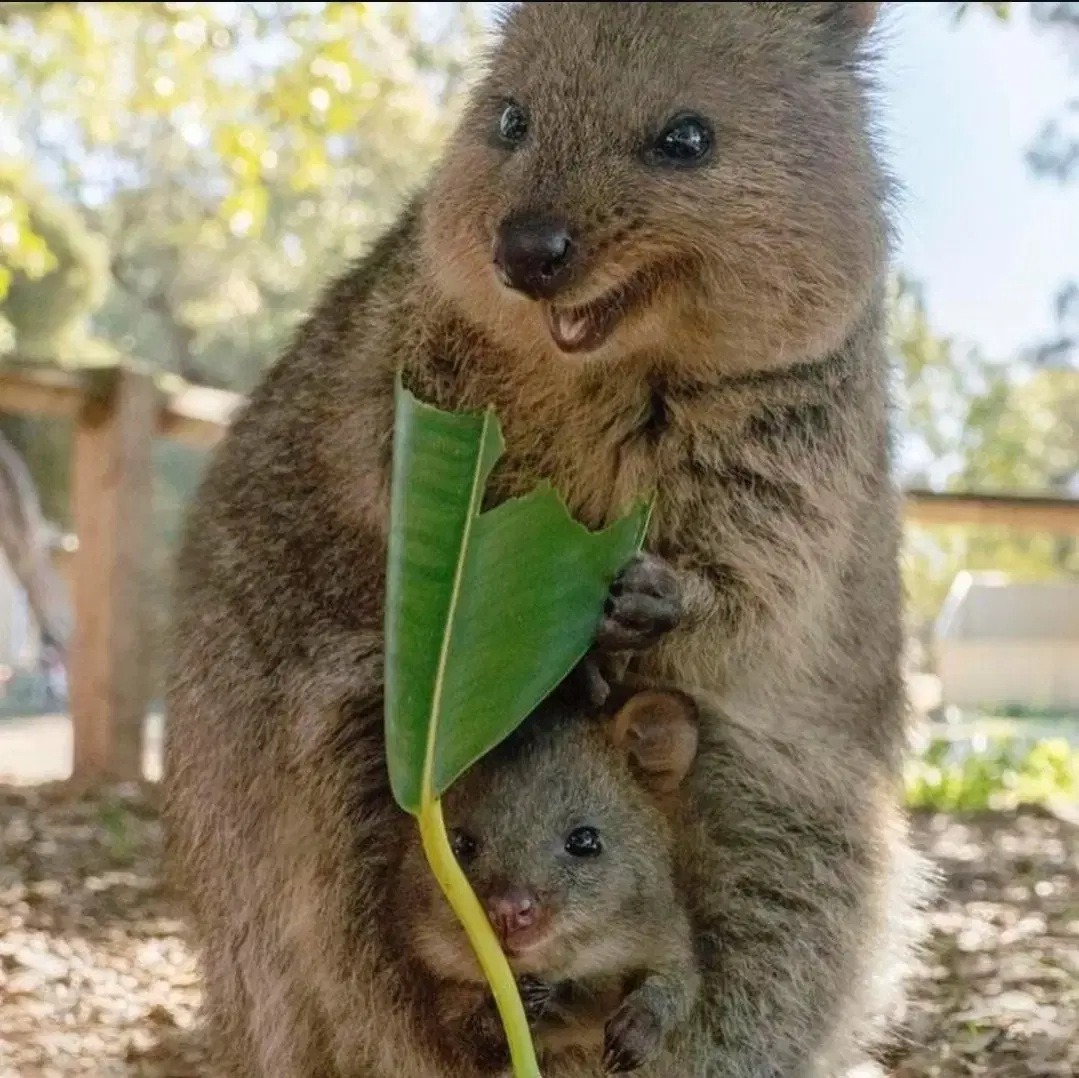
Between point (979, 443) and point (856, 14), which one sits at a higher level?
point (856, 14)

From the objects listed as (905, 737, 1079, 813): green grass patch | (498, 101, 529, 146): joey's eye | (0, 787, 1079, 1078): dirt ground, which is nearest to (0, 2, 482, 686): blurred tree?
(0, 787, 1079, 1078): dirt ground

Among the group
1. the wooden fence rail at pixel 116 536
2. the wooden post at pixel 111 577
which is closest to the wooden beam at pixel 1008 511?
the wooden fence rail at pixel 116 536

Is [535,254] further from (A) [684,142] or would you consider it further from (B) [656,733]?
(B) [656,733]

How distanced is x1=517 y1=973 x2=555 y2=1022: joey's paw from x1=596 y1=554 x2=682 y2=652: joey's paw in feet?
1.48

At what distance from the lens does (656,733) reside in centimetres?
215

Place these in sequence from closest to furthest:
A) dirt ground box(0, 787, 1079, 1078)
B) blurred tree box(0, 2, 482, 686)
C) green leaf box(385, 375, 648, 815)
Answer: green leaf box(385, 375, 648, 815)
dirt ground box(0, 787, 1079, 1078)
blurred tree box(0, 2, 482, 686)

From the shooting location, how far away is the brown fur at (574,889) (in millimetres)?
1968

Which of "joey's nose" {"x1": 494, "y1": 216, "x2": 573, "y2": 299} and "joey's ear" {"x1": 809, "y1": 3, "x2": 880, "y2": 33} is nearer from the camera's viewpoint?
"joey's nose" {"x1": 494, "y1": 216, "x2": 573, "y2": 299}

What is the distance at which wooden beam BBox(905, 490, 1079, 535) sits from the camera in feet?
15.4

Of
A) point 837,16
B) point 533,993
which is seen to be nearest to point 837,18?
point 837,16

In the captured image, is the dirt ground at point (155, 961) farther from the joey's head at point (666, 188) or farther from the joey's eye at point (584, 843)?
the joey's head at point (666, 188)

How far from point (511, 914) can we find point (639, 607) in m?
0.42

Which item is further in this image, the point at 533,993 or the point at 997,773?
the point at 997,773

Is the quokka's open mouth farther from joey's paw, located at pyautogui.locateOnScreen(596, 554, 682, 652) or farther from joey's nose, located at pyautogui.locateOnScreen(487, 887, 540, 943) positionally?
joey's nose, located at pyautogui.locateOnScreen(487, 887, 540, 943)
